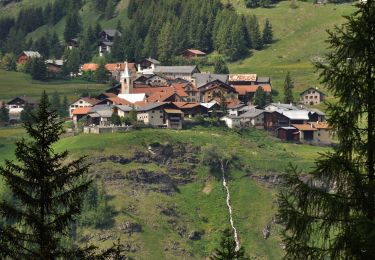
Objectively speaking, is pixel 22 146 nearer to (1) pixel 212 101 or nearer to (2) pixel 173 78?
(1) pixel 212 101

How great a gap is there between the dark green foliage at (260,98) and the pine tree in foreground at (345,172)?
122m

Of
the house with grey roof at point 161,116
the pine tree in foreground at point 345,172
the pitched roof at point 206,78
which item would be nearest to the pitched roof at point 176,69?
the pitched roof at point 206,78

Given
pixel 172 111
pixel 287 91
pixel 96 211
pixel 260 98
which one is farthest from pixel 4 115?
pixel 287 91

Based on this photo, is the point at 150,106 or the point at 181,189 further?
the point at 150,106

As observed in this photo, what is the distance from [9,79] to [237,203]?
76.3 meters

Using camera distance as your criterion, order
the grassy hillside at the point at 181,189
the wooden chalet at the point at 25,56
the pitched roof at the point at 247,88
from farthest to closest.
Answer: the wooden chalet at the point at 25,56
the pitched roof at the point at 247,88
the grassy hillside at the point at 181,189

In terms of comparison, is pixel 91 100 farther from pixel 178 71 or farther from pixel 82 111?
pixel 178 71

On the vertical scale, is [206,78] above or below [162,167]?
above

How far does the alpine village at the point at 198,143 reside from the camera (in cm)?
1730

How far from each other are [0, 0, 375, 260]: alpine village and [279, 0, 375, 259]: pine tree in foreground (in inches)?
1.2

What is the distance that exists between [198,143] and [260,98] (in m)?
27.4

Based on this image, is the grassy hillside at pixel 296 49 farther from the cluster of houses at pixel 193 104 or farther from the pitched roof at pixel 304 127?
the pitched roof at pixel 304 127

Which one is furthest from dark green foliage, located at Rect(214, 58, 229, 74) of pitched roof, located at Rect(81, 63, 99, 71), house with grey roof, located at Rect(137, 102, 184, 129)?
house with grey roof, located at Rect(137, 102, 184, 129)

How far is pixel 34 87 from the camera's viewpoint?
527 ft
